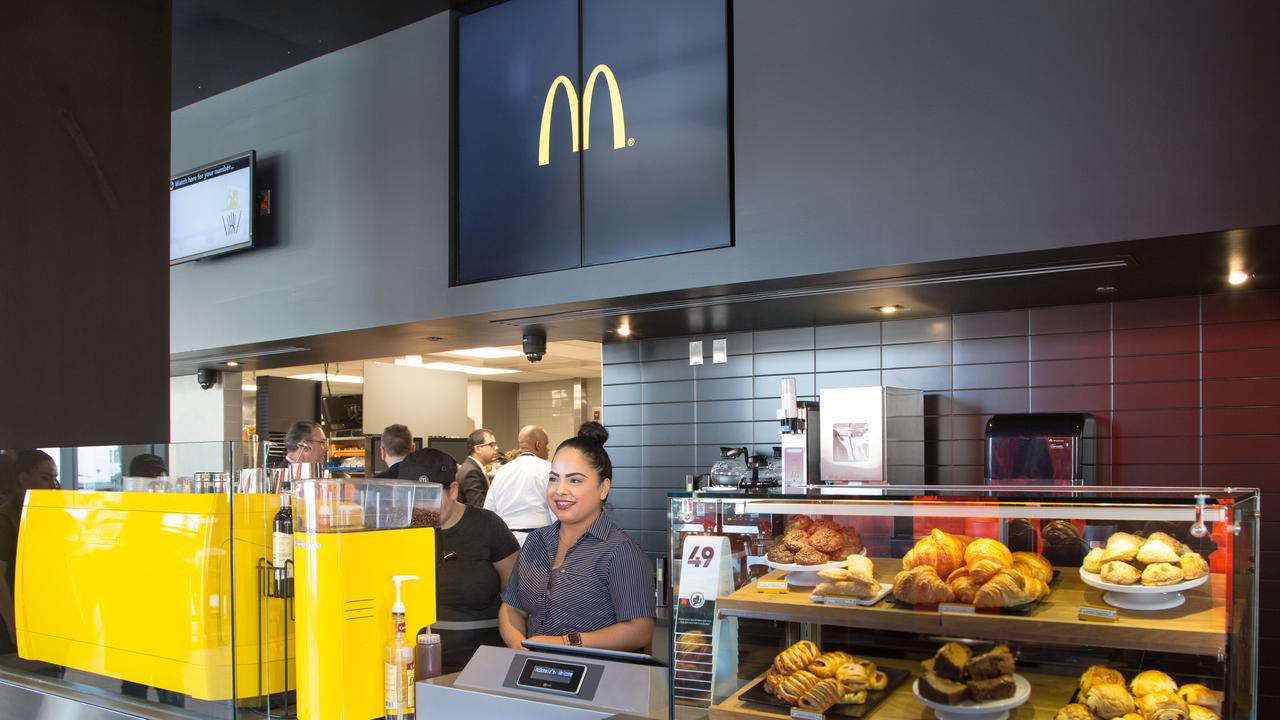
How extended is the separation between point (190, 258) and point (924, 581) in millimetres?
4762

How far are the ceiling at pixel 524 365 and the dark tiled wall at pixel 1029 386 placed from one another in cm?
368

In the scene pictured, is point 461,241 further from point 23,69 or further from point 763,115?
point 23,69

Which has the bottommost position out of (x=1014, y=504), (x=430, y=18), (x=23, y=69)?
(x=1014, y=504)

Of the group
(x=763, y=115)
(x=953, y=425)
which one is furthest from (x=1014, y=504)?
(x=953, y=425)

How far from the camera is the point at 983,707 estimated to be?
136cm

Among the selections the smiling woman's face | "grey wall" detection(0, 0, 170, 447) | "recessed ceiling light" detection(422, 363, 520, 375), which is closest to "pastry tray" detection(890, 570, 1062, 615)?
the smiling woman's face

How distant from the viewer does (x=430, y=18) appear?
4.29 meters

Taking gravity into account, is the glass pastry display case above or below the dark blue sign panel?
below

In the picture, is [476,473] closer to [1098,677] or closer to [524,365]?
[524,365]

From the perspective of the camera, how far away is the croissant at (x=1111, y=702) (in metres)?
1.29

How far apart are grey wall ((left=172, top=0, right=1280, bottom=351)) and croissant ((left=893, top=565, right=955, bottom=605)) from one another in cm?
177

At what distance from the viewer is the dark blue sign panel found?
11.6ft

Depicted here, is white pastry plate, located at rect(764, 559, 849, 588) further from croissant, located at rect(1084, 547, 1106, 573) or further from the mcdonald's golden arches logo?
the mcdonald's golden arches logo

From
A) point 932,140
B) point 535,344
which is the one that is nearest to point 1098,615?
point 932,140
